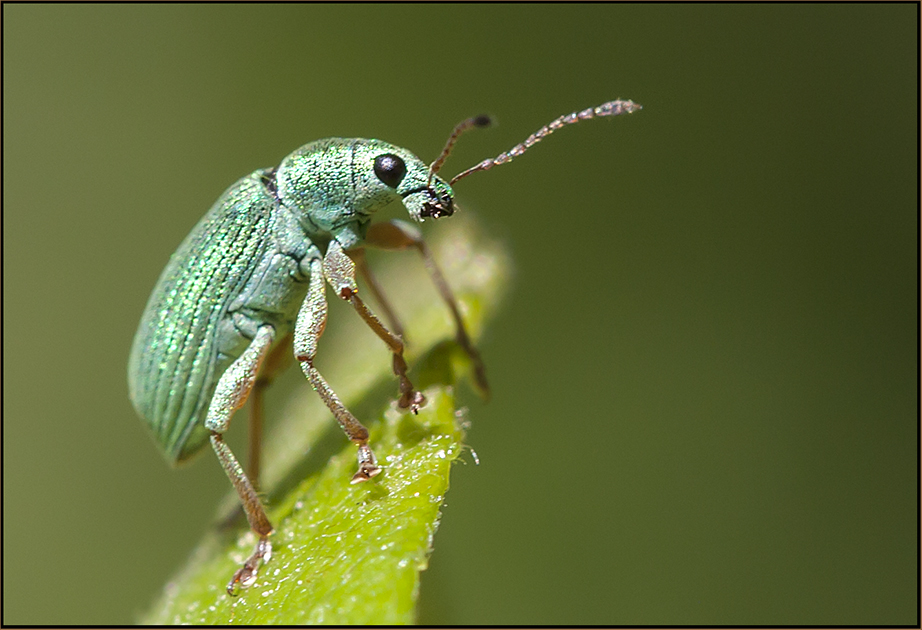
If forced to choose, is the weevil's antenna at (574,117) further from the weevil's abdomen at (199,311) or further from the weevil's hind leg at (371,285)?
the weevil's abdomen at (199,311)

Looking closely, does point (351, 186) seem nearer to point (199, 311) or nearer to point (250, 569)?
point (199, 311)

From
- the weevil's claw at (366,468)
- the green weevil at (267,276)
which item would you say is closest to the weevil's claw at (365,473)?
the weevil's claw at (366,468)

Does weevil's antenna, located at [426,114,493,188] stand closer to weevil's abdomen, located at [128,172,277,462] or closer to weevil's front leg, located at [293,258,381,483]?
weevil's front leg, located at [293,258,381,483]

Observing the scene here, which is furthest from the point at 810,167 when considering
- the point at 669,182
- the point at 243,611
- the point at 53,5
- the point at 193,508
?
the point at 53,5

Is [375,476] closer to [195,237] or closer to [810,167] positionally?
[195,237]

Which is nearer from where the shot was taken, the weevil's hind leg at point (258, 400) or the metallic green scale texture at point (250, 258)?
the metallic green scale texture at point (250, 258)

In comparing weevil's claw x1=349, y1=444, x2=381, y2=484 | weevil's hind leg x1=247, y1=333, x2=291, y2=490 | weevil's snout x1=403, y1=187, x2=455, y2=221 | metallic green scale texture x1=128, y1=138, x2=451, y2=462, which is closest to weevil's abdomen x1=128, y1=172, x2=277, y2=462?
metallic green scale texture x1=128, y1=138, x2=451, y2=462

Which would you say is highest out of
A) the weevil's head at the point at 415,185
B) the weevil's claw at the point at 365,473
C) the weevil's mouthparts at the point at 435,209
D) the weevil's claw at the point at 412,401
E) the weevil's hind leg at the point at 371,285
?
the weevil's head at the point at 415,185
